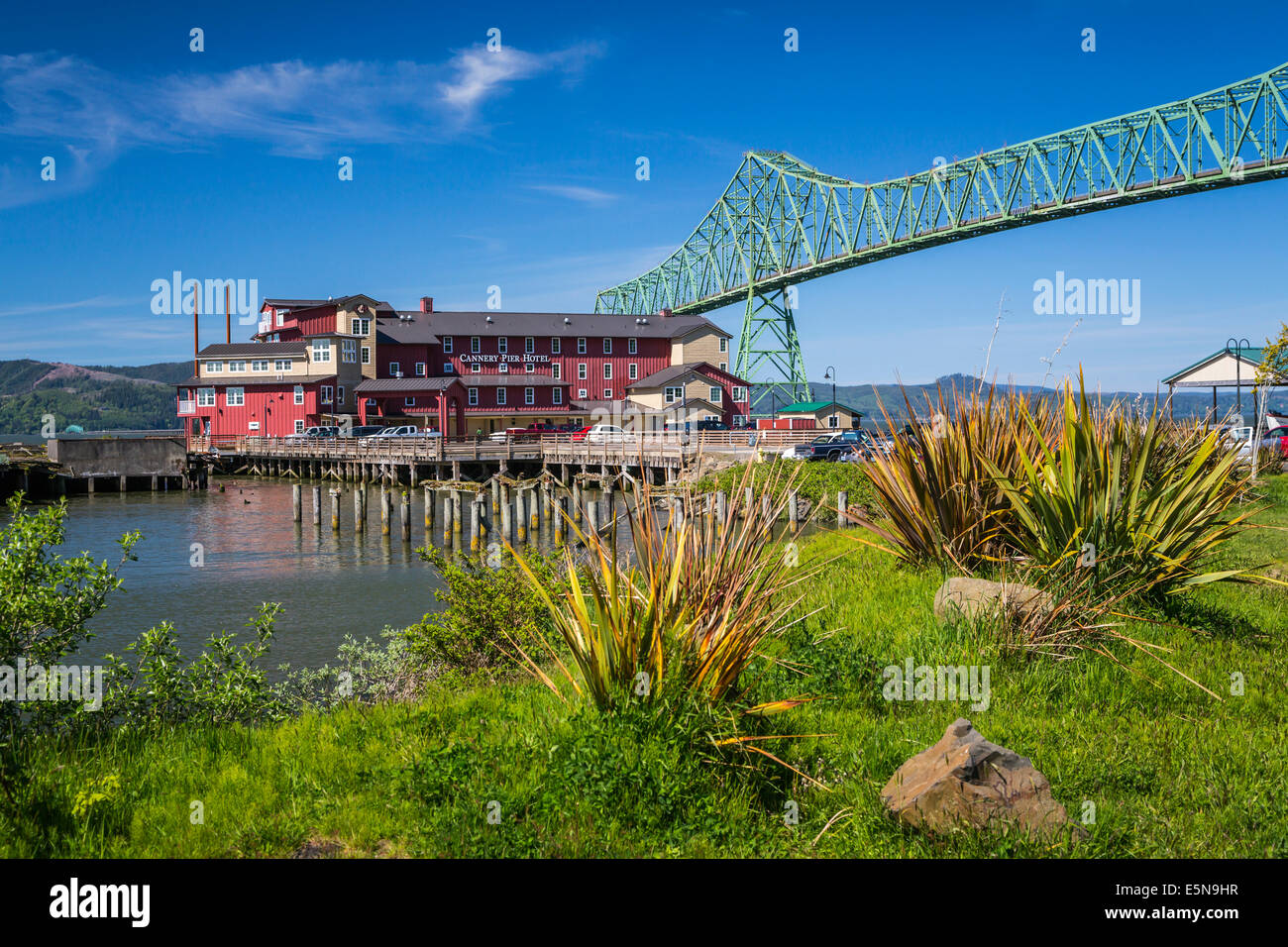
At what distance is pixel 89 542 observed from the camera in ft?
104

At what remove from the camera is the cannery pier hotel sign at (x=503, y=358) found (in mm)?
75188

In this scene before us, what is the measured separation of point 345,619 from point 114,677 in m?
10.9

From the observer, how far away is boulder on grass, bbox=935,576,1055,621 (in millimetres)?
8055

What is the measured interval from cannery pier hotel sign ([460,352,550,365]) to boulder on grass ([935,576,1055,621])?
68.9 m

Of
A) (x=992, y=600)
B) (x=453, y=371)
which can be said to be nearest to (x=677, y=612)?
(x=992, y=600)

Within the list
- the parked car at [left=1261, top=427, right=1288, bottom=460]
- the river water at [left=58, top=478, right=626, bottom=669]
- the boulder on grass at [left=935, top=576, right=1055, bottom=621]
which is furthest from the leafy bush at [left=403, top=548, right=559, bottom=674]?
the parked car at [left=1261, top=427, right=1288, bottom=460]

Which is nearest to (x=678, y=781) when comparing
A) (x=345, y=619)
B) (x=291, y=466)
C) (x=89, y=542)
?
(x=345, y=619)

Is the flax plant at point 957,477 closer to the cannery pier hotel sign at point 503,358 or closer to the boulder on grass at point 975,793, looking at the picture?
the boulder on grass at point 975,793

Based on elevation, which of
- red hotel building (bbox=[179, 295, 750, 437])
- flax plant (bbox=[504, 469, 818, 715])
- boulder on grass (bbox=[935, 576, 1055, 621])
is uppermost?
red hotel building (bbox=[179, 295, 750, 437])

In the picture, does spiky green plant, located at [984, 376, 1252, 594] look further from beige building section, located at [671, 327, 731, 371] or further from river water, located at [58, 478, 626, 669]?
beige building section, located at [671, 327, 731, 371]

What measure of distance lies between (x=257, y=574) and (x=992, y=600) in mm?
21657

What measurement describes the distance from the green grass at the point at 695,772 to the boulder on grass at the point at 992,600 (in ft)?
1.04

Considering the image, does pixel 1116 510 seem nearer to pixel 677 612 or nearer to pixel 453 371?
pixel 677 612

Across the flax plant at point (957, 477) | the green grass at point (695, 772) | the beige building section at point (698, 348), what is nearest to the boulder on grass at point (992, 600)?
the green grass at point (695, 772)
